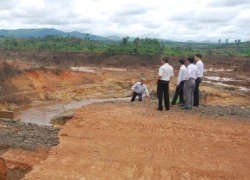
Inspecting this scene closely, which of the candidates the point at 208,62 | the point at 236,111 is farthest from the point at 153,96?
the point at 208,62

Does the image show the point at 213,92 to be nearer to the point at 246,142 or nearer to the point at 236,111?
the point at 236,111

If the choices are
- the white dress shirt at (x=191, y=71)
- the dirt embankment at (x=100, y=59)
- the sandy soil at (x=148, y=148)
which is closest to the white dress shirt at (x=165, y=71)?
the white dress shirt at (x=191, y=71)

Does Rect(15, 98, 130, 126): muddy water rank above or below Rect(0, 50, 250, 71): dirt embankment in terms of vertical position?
below

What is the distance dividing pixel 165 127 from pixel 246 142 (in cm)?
186

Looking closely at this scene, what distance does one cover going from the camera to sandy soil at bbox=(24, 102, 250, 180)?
516cm

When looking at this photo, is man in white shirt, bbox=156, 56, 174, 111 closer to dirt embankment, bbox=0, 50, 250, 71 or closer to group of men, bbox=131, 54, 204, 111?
group of men, bbox=131, 54, 204, 111

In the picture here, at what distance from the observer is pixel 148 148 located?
6.12m

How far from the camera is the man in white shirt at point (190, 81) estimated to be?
8719 millimetres

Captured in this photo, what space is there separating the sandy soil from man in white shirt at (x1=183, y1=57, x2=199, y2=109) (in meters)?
0.57

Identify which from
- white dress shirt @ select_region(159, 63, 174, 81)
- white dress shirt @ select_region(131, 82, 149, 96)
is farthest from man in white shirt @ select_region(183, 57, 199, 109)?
white dress shirt @ select_region(131, 82, 149, 96)

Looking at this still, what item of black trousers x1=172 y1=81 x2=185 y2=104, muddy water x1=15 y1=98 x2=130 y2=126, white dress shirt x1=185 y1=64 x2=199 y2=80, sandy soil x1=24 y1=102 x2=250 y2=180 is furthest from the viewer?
muddy water x1=15 y1=98 x2=130 y2=126

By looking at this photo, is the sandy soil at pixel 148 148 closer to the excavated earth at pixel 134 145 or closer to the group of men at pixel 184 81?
the excavated earth at pixel 134 145

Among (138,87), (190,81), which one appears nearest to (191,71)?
(190,81)

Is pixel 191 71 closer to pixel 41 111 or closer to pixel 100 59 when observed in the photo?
pixel 41 111
